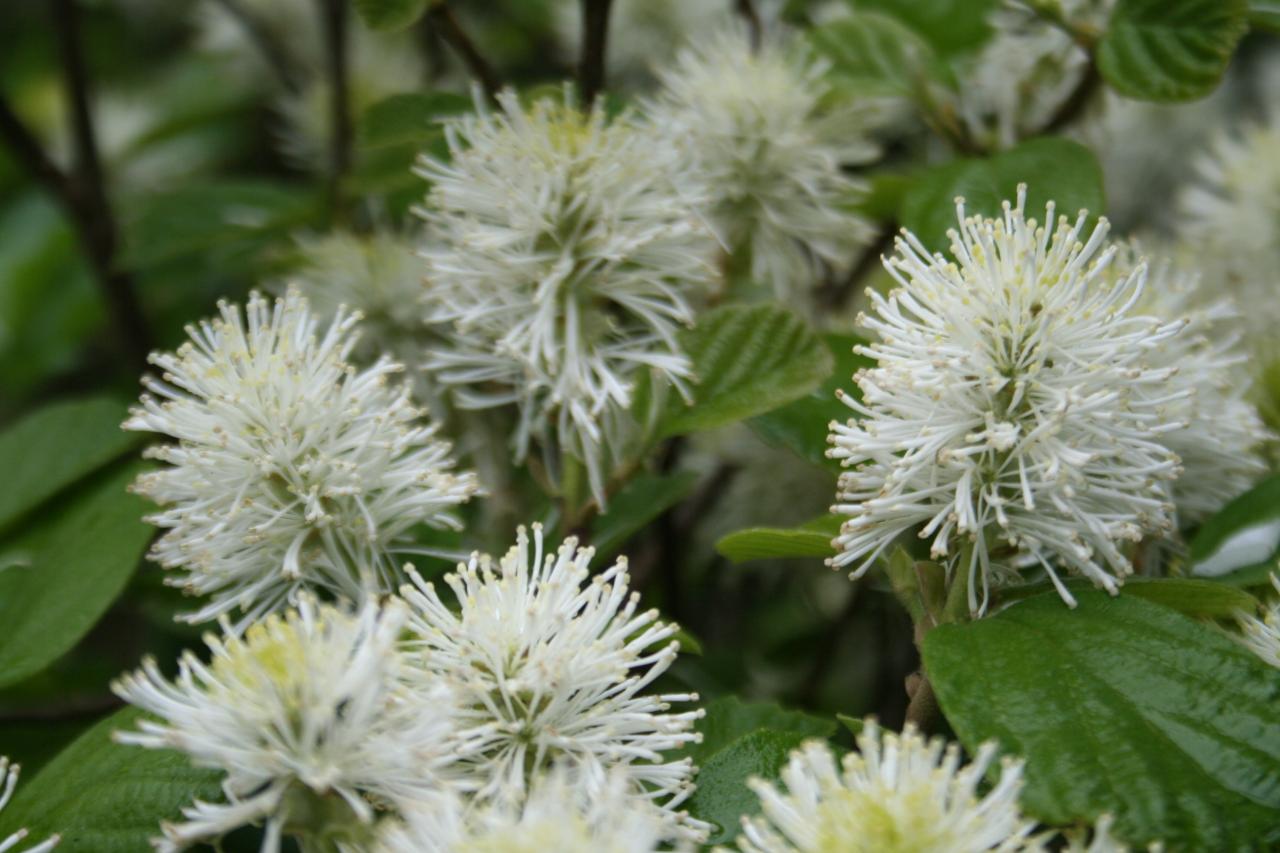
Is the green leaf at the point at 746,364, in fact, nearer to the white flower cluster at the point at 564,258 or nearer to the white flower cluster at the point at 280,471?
the white flower cluster at the point at 564,258

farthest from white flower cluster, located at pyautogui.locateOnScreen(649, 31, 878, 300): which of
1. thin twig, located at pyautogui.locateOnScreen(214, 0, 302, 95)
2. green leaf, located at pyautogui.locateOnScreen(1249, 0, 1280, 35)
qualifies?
thin twig, located at pyautogui.locateOnScreen(214, 0, 302, 95)

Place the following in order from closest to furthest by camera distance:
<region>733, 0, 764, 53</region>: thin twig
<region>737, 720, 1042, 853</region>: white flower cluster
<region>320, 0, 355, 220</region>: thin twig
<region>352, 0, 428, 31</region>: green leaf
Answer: <region>737, 720, 1042, 853</region>: white flower cluster
<region>352, 0, 428, 31</region>: green leaf
<region>733, 0, 764, 53</region>: thin twig
<region>320, 0, 355, 220</region>: thin twig

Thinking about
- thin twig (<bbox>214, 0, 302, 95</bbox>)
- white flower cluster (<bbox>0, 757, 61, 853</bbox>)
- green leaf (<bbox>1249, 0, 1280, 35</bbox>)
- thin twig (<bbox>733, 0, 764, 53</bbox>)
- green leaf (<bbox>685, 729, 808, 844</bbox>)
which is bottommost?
white flower cluster (<bbox>0, 757, 61, 853</bbox>)

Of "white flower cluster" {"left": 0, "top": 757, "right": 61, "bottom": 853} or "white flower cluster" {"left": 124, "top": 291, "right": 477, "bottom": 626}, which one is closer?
"white flower cluster" {"left": 0, "top": 757, "right": 61, "bottom": 853}

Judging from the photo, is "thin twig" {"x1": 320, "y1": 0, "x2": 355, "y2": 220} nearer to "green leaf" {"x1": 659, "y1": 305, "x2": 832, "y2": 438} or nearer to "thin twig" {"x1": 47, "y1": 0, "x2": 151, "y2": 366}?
"thin twig" {"x1": 47, "y1": 0, "x2": 151, "y2": 366}

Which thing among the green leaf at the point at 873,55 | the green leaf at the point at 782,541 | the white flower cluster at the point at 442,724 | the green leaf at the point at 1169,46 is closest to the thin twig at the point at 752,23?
the green leaf at the point at 873,55

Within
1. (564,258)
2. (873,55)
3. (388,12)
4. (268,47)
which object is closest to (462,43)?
(388,12)
